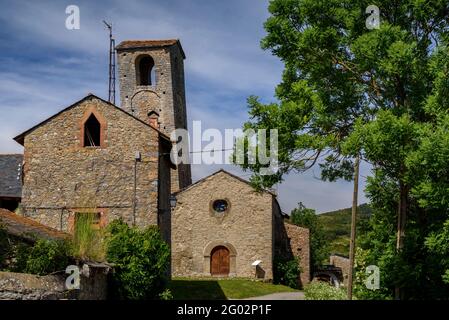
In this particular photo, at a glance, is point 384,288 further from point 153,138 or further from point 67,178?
point 67,178

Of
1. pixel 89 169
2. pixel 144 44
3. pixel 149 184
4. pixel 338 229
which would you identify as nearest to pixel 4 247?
pixel 149 184

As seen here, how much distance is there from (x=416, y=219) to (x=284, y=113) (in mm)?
4654

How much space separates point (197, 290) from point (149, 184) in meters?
7.98

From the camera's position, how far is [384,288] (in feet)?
49.6

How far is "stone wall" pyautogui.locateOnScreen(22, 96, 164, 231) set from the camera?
19312mm

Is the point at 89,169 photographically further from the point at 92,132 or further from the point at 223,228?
the point at 223,228

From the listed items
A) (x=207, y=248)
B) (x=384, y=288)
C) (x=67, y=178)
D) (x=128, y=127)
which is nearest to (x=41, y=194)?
(x=67, y=178)

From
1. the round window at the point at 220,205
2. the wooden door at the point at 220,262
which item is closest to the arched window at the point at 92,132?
the round window at the point at 220,205

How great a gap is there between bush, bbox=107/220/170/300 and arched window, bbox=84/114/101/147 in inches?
151

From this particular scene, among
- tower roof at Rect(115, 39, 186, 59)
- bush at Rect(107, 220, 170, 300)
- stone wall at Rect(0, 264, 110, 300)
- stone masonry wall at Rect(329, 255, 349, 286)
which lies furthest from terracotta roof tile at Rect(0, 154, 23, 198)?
stone masonry wall at Rect(329, 255, 349, 286)

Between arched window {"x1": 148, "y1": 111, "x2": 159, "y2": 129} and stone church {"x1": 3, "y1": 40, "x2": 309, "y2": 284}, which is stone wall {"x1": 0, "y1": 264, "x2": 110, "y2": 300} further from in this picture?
arched window {"x1": 148, "y1": 111, "x2": 159, "y2": 129}

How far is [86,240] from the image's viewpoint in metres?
13.4

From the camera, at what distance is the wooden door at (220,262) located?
32906 millimetres

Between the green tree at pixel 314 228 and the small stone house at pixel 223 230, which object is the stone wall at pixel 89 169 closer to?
the small stone house at pixel 223 230
